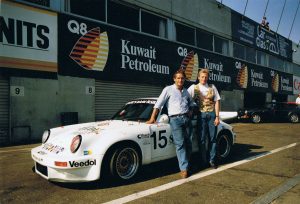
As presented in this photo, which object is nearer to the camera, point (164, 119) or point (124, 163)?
point (124, 163)

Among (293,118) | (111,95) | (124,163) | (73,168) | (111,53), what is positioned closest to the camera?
(73,168)

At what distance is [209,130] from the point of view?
5.37 meters

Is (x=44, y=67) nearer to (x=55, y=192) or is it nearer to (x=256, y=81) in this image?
(x=55, y=192)

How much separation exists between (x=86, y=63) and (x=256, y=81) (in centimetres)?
1709

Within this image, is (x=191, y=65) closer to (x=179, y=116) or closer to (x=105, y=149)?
(x=179, y=116)

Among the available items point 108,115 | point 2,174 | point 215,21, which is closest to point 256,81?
point 215,21

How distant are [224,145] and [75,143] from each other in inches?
131

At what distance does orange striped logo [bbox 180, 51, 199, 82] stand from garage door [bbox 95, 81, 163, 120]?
387cm

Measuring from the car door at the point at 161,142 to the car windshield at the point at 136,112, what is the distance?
35 centimetres

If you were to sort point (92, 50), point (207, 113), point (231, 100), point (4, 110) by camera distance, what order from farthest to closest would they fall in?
point (231, 100) → point (92, 50) → point (4, 110) → point (207, 113)

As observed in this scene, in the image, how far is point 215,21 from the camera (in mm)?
19562

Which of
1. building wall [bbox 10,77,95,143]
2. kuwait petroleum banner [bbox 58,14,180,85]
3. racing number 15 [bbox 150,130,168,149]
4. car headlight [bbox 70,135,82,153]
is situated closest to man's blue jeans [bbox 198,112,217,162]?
racing number 15 [bbox 150,130,168,149]

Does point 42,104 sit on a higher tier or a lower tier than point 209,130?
higher

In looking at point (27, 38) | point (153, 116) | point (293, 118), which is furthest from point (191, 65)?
point (153, 116)
